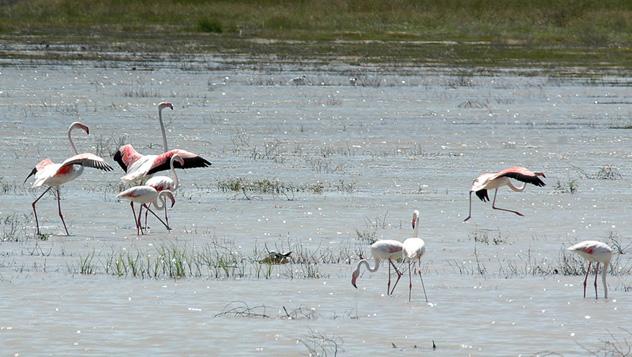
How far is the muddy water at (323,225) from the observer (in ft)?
29.6

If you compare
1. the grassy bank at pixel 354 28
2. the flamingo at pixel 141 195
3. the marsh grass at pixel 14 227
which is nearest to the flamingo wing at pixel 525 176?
the flamingo at pixel 141 195

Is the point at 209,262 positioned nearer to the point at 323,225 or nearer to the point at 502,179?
the point at 323,225

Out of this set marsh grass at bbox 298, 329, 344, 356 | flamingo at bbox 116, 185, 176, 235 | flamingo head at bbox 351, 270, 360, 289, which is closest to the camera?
marsh grass at bbox 298, 329, 344, 356

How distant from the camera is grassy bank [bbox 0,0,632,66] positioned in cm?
4975

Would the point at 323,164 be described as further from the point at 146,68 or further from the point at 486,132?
the point at 146,68

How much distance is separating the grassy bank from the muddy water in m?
18.8

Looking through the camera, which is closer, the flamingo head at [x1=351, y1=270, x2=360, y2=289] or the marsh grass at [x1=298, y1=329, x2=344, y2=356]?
the marsh grass at [x1=298, y1=329, x2=344, y2=356]

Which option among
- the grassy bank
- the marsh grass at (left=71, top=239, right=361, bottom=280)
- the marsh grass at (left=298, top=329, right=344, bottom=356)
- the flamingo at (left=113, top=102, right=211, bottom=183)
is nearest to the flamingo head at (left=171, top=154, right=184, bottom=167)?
the flamingo at (left=113, top=102, right=211, bottom=183)

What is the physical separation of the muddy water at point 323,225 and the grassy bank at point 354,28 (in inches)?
740

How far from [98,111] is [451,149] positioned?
8.02 meters

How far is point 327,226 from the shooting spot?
1367cm

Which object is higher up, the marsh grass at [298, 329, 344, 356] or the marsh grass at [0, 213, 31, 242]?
the marsh grass at [0, 213, 31, 242]

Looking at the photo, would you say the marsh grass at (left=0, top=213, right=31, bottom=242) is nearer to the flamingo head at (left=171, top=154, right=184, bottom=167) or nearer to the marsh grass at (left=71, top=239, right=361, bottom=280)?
the marsh grass at (left=71, top=239, right=361, bottom=280)

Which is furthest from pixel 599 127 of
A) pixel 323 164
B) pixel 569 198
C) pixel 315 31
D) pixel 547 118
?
pixel 315 31
